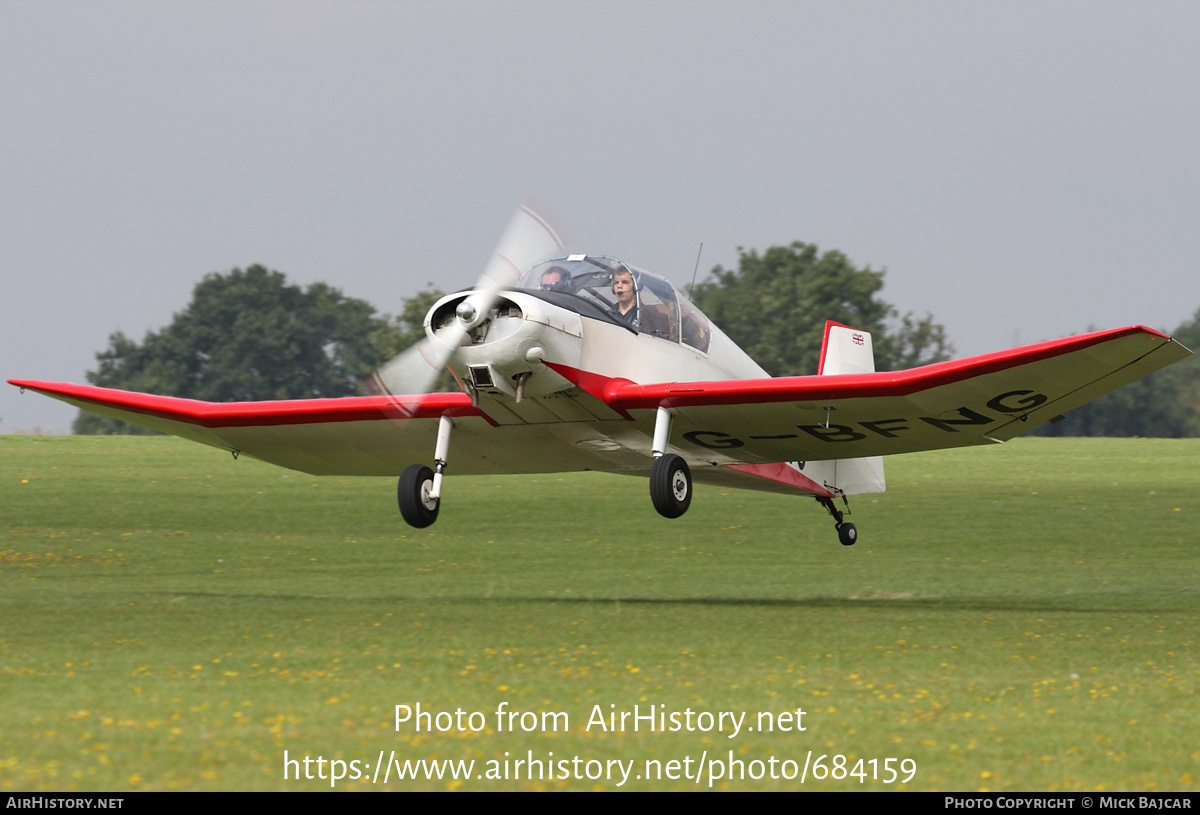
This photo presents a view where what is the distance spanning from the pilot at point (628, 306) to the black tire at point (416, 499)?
290 centimetres

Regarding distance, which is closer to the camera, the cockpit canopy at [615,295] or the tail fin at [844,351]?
the cockpit canopy at [615,295]

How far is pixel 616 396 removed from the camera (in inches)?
561

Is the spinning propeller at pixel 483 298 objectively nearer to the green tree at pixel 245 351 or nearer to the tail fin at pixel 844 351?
the tail fin at pixel 844 351

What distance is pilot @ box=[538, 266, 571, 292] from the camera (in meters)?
14.0

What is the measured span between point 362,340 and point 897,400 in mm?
93916

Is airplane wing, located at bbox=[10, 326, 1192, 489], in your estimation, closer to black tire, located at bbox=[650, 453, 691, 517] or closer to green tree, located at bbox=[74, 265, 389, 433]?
black tire, located at bbox=[650, 453, 691, 517]

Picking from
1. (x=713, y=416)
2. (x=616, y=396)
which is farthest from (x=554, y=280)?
(x=713, y=416)

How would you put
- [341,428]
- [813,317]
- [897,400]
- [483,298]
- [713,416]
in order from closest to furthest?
[483,298], [897,400], [713,416], [341,428], [813,317]

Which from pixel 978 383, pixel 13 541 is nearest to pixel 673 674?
pixel 978 383

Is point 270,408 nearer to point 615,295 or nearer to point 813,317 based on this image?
point 615,295

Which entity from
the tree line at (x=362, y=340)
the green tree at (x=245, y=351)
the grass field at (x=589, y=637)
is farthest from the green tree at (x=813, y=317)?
the grass field at (x=589, y=637)

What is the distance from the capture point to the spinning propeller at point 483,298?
12.8m

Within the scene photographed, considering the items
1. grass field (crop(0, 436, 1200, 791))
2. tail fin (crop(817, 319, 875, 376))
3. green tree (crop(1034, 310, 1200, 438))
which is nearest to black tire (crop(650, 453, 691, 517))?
grass field (crop(0, 436, 1200, 791))

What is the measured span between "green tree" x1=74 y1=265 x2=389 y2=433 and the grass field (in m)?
67.6
